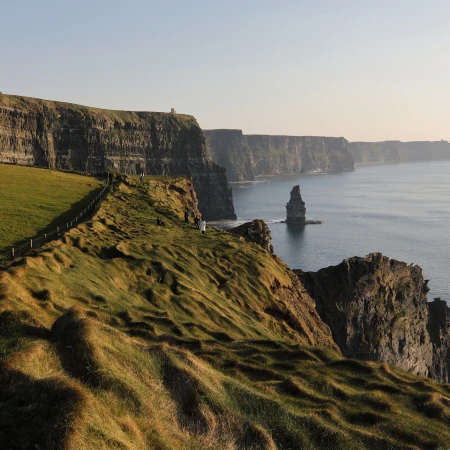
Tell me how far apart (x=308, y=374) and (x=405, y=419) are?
178 inches

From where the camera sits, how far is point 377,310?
7606 centimetres

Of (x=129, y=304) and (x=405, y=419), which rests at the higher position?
(x=129, y=304)

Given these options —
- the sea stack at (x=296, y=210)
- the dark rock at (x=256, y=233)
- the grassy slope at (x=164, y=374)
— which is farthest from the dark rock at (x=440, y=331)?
the sea stack at (x=296, y=210)

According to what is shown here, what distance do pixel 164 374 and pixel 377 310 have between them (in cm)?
6628

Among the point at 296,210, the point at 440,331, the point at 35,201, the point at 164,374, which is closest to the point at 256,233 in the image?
the point at 35,201

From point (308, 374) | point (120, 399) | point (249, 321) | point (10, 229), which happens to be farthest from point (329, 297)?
point (120, 399)

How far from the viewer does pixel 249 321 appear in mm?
31812

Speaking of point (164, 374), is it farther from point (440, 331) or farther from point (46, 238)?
point (440, 331)

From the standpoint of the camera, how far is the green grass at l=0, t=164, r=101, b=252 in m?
39.5

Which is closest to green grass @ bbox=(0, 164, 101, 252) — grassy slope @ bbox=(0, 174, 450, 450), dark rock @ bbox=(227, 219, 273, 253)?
grassy slope @ bbox=(0, 174, 450, 450)

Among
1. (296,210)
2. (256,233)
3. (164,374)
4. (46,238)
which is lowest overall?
(296,210)

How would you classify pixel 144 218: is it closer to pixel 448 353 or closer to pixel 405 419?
pixel 405 419

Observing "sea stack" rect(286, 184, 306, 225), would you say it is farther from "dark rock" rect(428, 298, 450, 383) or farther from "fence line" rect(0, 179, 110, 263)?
"fence line" rect(0, 179, 110, 263)

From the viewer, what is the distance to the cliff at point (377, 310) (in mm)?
71062
